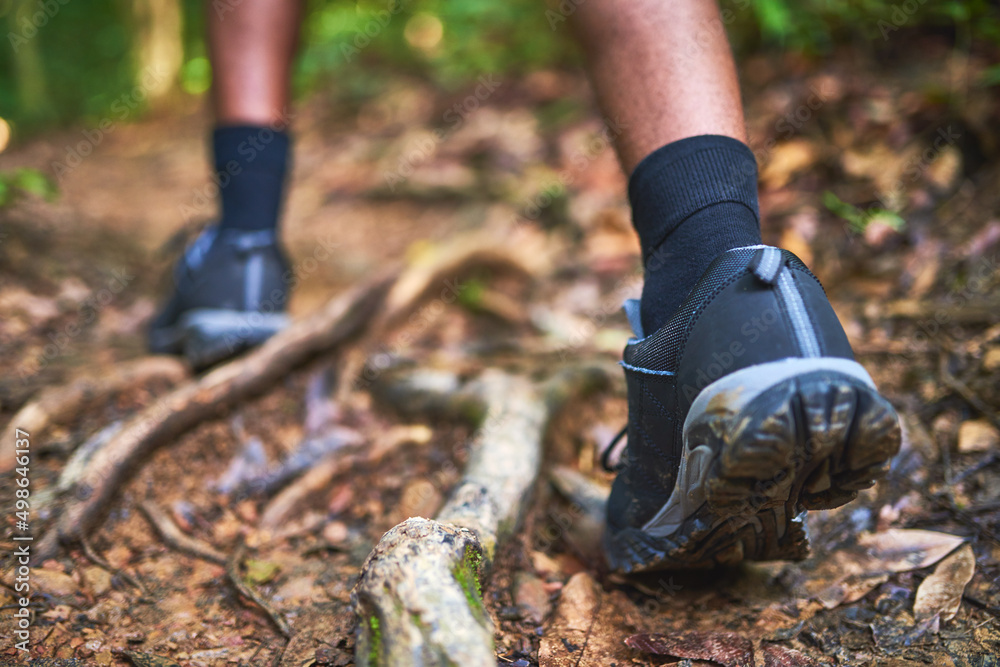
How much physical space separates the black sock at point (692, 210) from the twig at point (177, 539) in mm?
1161

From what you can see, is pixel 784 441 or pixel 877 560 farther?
pixel 877 560

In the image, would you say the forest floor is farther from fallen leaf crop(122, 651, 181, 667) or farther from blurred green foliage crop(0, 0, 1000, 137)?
blurred green foliage crop(0, 0, 1000, 137)

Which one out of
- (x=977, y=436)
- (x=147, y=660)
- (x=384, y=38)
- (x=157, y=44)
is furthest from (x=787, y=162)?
(x=157, y=44)

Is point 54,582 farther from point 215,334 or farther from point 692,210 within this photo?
point 692,210

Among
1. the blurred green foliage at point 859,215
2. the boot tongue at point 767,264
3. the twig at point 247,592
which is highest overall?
the boot tongue at point 767,264

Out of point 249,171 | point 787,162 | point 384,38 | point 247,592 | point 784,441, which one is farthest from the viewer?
point 384,38

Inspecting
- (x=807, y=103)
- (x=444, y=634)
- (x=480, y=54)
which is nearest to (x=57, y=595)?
(x=444, y=634)

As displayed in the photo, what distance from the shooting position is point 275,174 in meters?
2.13

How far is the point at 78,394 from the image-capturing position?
1.80 m

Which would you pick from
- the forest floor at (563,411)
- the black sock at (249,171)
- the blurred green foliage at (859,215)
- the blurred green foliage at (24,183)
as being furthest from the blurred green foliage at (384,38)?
the blurred green foliage at (24,183)

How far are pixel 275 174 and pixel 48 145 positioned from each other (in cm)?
610

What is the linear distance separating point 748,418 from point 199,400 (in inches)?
61.3

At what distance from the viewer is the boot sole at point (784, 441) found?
0.84m

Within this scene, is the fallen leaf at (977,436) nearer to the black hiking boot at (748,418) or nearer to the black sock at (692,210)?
the black hiking boot at (748,418)
